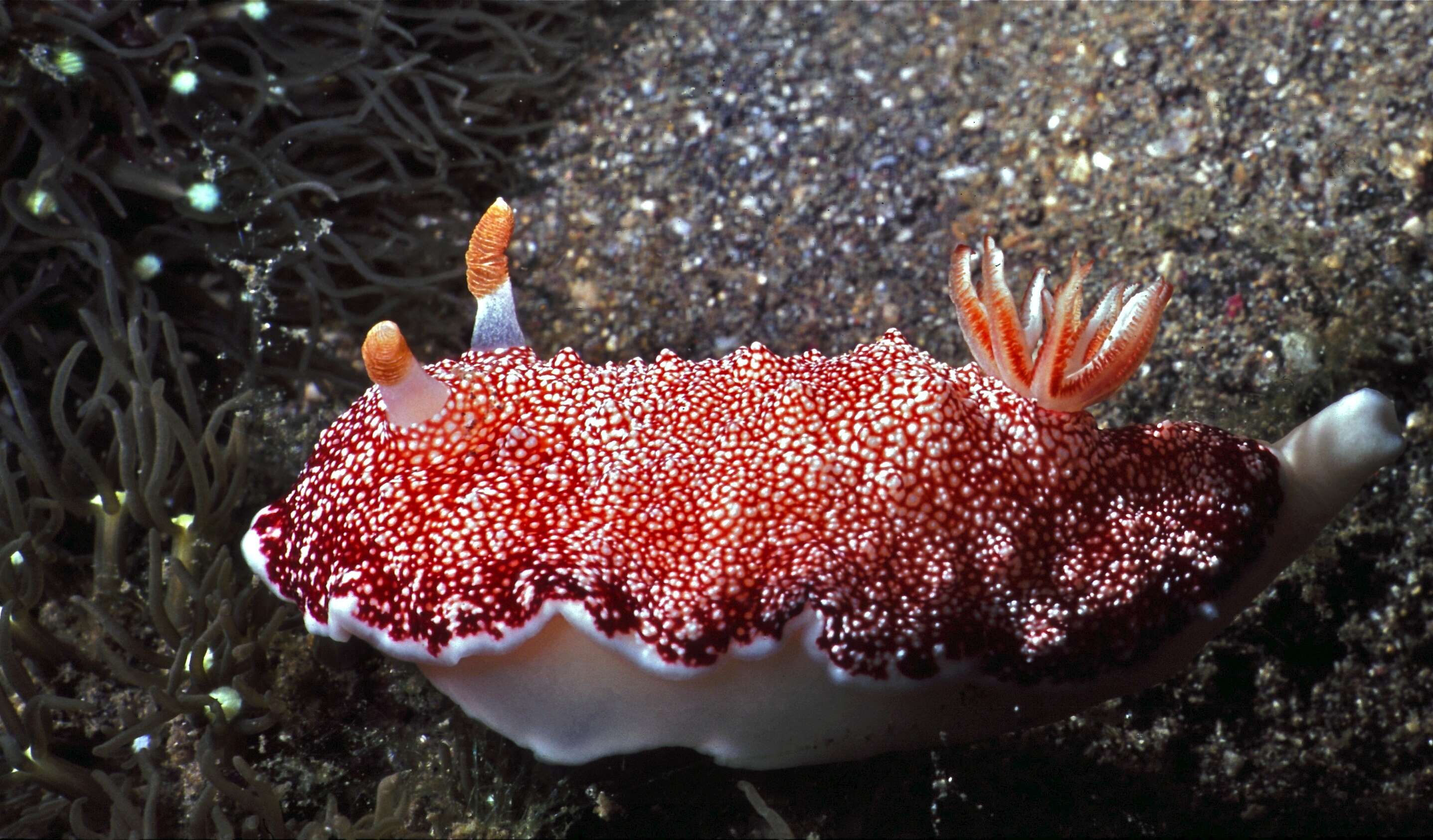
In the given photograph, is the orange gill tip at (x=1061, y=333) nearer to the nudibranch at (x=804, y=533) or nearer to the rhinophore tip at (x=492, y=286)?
the nudibranch at (x=804, y=533)

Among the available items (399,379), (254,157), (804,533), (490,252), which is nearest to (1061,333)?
(804,533)

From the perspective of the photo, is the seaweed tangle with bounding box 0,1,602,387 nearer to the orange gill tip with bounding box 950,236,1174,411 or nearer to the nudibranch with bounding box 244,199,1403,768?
the nudibranch with bounding box 244,199,1403,768

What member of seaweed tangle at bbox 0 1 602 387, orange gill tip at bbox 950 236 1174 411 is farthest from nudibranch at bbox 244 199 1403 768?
seaweed tangle at bbox 0 1 602 387

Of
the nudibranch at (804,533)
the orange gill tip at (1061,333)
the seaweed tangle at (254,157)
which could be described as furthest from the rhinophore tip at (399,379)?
the seaweed tangle at (254,157)

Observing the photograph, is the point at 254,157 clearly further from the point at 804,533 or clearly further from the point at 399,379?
the point at 804,533

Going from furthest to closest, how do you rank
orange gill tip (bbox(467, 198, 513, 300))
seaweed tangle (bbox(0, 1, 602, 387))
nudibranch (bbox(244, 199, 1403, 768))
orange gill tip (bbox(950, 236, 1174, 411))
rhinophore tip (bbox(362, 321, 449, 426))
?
seaweed tangle (bbox(0, 1, 602, 387)) < orange gill tip (bbox(467, 198, 513, 300)) < orange gill tip (bbox(950, 236, 1174, 411)) < rhinophore tip (bbox(362, 321, 449, 426)) < nudibranch (bbox(244, 199, 1403, 768))

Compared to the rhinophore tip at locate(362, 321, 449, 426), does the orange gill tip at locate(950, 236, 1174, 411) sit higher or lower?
lower

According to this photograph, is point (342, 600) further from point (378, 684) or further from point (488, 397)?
point (378, 684)
